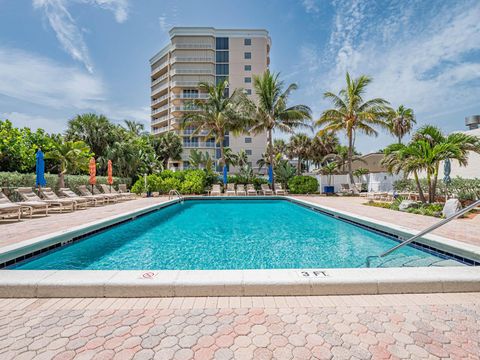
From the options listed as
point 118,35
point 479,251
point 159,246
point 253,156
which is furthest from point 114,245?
point 253,156

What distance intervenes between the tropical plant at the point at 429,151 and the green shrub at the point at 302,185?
1057 cm

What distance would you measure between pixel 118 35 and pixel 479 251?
71.7ft

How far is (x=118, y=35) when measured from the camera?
17609mm

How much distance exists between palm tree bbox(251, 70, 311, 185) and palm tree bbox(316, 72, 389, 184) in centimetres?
196

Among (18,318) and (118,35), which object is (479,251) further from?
(118,35)

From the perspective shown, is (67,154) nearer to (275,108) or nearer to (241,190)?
(241,190)

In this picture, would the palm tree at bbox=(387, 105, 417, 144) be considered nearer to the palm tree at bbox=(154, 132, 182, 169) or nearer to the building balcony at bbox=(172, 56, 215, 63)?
the palm tree at bbox=(154, 132, 182, 169)

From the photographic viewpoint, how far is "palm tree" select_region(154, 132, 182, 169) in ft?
131

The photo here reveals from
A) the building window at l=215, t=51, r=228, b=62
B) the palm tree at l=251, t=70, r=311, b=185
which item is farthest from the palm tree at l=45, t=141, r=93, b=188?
the building window at l=215, t=51, r=228, b=62

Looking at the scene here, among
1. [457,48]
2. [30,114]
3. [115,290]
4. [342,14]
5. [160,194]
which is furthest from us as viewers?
[30,114]

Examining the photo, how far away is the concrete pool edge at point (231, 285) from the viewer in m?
3.01

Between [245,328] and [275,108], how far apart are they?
68.6 ft

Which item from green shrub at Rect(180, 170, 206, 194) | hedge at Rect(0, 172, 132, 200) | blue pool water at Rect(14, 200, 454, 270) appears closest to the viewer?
blue pool water at Rect(14, 200, 454, 270)

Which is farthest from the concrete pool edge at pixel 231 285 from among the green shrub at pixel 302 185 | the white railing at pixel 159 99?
the white railing at pixel 159 99
